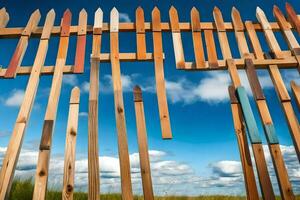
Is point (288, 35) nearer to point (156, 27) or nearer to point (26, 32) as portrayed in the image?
point (156, 27)

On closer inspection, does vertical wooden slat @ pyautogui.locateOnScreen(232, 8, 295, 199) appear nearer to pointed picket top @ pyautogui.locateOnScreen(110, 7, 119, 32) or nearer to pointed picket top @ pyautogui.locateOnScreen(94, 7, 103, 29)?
pointed picket top @ pyautogui.locateOnScreen(110, 7, 119, 32)

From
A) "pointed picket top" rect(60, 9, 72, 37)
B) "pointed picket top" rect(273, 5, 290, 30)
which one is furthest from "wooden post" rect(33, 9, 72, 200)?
"pointed picket top" rect(273, 5, 290, 30)

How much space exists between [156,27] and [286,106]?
1793mm

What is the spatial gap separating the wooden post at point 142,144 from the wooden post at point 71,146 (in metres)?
0.59

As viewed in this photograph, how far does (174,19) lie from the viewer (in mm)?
4215

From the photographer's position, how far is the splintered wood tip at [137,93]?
323cm

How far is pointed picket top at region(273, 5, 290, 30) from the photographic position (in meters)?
4.34

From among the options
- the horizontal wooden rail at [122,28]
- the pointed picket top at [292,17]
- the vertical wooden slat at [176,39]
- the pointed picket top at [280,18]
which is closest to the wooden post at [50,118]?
the horizontal wooden rail at [122,28]

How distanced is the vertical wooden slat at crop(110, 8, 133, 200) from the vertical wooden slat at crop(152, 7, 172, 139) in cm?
40

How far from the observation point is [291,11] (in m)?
4.60

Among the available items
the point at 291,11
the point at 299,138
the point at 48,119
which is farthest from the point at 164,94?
the point at 291,11

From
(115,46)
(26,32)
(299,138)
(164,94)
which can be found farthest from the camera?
(26,32)

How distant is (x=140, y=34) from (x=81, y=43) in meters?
0.73

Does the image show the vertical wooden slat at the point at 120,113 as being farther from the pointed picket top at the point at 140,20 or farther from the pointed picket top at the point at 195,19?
the pointed picket top at the point at 195,19
